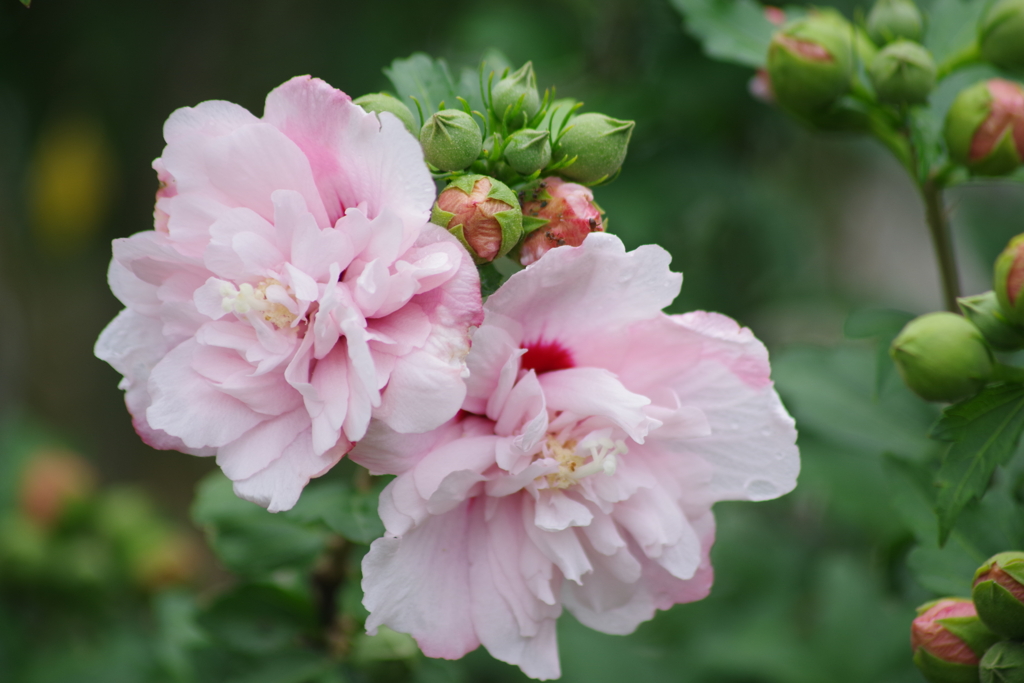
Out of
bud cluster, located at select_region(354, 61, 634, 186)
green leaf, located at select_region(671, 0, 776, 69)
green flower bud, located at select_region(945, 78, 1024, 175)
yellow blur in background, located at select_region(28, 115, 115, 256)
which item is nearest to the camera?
bud cluster, located at select_region(354, 61, 634, 186)

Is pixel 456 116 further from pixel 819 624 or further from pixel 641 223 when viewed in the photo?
pixel 819 624

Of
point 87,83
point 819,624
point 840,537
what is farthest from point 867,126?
point 87,83

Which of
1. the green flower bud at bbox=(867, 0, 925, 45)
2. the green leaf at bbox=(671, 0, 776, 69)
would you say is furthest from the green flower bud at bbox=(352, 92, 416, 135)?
the green flower bud at bbox=(867, 0, 925, 45)

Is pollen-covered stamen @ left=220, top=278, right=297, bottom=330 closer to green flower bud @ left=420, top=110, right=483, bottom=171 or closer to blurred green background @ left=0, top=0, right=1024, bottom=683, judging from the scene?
green flower bud @ left=420, top=110, right=483, bottom=171

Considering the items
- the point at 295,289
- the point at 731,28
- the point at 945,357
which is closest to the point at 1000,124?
the point at 945,357

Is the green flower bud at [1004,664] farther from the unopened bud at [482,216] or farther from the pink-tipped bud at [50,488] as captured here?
the pink-tipped bud at [50,488]

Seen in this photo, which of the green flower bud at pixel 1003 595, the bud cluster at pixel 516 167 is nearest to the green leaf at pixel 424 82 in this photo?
the bud cluster at pixel 516 167

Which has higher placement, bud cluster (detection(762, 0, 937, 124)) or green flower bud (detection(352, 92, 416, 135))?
green flower bud (detection(352, 92, 416, 135))
